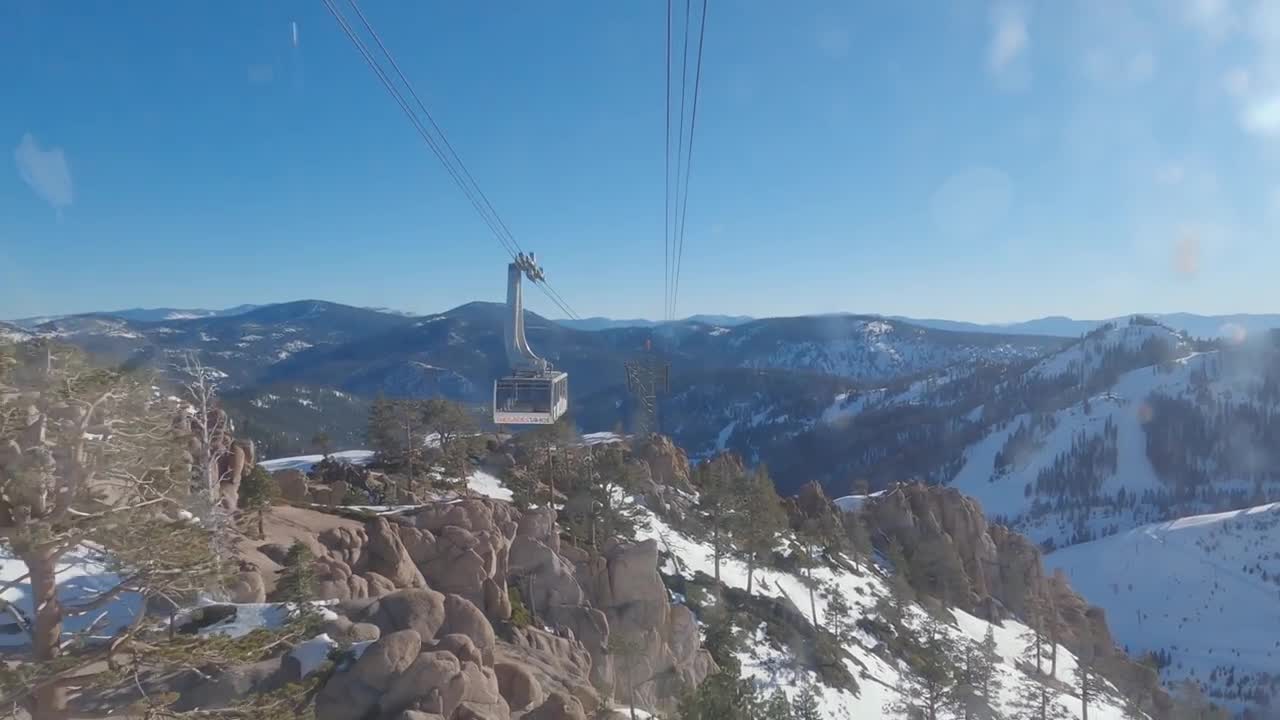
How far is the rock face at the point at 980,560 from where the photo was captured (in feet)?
207

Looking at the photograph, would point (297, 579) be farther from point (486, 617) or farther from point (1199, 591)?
point (1199, 591)

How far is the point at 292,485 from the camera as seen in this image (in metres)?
38.9

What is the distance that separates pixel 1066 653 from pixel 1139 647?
10350 cm

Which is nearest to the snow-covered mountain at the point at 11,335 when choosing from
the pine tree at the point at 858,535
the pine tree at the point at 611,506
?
the pine tree at the point at 611,506

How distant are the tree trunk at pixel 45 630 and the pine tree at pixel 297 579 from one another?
10.7 m

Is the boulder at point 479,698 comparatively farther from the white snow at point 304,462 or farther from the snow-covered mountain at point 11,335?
the white snow at point 304,462

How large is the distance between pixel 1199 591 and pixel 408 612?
208403 millimetres

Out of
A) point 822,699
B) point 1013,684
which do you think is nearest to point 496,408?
point 822,699

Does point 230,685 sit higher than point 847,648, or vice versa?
point 230,685

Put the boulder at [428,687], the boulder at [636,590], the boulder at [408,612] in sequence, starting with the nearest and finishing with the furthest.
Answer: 1. the boulder at [428,687]
2. the boulder at [408,612]
3. the boulder at [636,590]

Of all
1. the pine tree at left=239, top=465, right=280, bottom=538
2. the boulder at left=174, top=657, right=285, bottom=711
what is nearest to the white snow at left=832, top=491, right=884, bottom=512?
the pine tree at left=239, top=465, right=280, bottom=538

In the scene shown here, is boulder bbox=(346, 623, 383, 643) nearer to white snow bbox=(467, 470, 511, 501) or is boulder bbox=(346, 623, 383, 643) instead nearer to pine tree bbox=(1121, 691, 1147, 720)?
white snow bbox=(467, 470, 511, 501)

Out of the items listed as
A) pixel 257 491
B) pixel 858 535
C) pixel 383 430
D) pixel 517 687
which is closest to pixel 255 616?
pixel 517 687

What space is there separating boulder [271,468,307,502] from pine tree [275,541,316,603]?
19580mm
